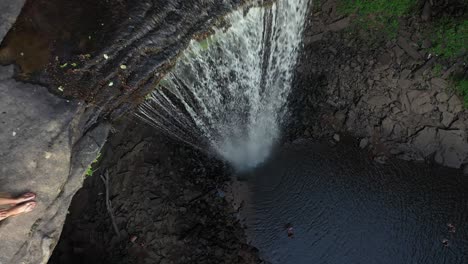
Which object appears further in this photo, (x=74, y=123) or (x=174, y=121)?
(x=174, y=121)

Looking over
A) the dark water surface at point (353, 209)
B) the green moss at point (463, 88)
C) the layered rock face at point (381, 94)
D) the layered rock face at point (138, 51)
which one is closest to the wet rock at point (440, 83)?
the layered rock face at point (381, 94)

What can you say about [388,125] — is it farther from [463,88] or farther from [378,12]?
[378,12]

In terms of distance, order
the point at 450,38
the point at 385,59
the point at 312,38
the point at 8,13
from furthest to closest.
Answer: the point at 312,38
the point at 385,59
the point at 450,38
the point at 8,13

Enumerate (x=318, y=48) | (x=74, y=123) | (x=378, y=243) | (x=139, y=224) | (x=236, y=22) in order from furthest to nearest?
1. (x=318, y=48)
2. (x=378, y=243)
3. (x=139, y=224)
4. (x=236, y=22)
5. (x=74, y=123)

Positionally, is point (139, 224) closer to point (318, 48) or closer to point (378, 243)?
point (378, 243)

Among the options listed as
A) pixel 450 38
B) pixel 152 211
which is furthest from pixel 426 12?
pixel 152 211

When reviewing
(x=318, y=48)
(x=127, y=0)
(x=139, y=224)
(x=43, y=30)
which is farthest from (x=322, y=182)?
(x=43, y=30)

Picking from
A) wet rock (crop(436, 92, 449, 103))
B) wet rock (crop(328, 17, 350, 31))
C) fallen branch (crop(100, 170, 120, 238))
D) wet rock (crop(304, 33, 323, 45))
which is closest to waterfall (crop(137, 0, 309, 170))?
wet rock (crop(304, 33, 323, 45))

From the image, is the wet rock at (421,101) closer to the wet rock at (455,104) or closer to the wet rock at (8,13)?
the wet rock at (455,104)
